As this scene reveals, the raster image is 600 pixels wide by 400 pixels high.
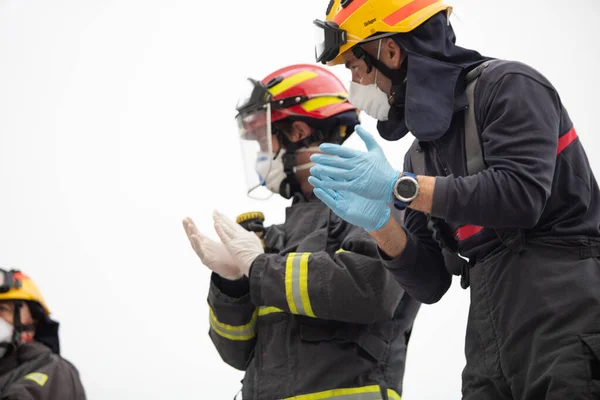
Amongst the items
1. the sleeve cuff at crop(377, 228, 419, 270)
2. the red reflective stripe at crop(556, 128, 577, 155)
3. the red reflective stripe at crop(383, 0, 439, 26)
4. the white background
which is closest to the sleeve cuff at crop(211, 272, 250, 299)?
the sleeve cuff at crop(377, 228, 419, 270)

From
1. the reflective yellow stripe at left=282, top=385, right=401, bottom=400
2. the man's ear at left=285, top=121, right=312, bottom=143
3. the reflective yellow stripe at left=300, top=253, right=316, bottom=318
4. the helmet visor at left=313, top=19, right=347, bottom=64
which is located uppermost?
the helmet visor at left=313, top=19, right=347, bottom=64

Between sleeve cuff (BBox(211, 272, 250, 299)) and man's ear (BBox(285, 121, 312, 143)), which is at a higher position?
man's ear (BBox(285, 121, 312, 143))

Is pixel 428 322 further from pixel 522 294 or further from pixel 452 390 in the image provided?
pixel 522 294

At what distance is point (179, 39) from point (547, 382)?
3536 mm

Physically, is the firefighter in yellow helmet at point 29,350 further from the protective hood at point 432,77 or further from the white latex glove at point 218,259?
the protective hood at point 432,77

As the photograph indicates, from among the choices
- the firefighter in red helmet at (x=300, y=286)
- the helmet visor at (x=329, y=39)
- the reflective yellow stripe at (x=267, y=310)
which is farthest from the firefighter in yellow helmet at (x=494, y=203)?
the reflective yellow stripe at (x=267, y=310)

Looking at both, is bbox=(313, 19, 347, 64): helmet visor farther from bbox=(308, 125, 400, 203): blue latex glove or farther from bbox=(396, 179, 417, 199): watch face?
bbox=(396, 179, 417, 199): watch face

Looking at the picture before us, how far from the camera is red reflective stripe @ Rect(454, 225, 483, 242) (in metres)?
1.34

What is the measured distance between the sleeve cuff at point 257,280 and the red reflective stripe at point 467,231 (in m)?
0.63

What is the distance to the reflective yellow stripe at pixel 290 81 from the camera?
2.41m

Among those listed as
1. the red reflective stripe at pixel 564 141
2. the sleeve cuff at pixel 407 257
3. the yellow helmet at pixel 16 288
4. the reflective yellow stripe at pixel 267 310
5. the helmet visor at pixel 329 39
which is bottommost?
the yellow helmet at pixel 16 288

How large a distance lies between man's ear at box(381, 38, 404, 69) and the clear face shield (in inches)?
32.3

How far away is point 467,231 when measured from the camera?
1366 millimetres

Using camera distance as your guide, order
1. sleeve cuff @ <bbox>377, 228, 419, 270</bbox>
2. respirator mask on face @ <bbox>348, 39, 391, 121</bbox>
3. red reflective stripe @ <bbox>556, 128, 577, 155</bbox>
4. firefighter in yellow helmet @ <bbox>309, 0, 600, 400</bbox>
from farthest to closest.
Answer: respirator mask on face @ <bbox>348, 39, 391, 121</bbox> → sleeve cuff @ <bbox>377, 228, 419, 270</bbox> → red reflective stripe @ <bbox>556, 128, 577, 155</bbox> → firefighter in yellow helmet @ <bbox>309, 0, 600, 400</bbox>
